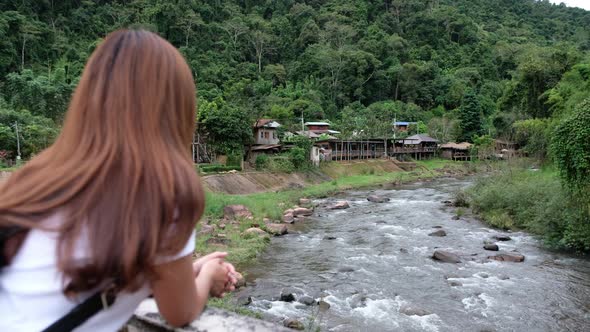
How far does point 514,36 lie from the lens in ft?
295

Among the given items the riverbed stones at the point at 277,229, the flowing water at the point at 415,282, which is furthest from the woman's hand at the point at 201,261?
the riverbed stones at the point at 277,229

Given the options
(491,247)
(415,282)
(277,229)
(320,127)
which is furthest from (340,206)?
(320,127)

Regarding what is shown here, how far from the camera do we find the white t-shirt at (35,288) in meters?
1.06

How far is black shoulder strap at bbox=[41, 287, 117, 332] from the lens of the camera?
1066 mm

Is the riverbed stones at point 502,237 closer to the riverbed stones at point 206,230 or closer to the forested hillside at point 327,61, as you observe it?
the riverbed stones at point 206,230

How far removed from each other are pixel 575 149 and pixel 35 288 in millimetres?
14961

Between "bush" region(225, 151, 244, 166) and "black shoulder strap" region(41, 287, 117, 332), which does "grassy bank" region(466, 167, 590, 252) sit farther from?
"bush" region(225, 151, 244, 166)

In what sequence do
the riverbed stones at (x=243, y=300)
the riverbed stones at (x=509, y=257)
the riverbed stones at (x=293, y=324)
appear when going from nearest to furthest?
the riverbed stones at (x=293, y=324) → the riverbed stones at (x=243, y=300) → the riverbed stones at (x=509, y=257)

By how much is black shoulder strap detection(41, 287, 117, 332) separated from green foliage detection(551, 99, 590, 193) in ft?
48.1

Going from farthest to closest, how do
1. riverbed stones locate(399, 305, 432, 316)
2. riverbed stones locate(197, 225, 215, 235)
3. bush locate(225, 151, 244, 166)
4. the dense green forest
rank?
bush locate(225, 151, 244, 166)
the dense green forest
riverbed stones locate(197, 225, 215, 235)
riverbed stones locate(399, 305, 432, 316)

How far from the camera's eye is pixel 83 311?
108 centimetres

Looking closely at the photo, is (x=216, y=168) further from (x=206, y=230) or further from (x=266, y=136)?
(x=206, y=230)

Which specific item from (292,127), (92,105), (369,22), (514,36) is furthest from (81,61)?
(514,36)

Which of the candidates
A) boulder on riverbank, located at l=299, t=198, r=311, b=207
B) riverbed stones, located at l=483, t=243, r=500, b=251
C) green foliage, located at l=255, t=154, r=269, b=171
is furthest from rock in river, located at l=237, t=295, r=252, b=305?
green foliage, located at l=255, t=154, r=269, b=171
